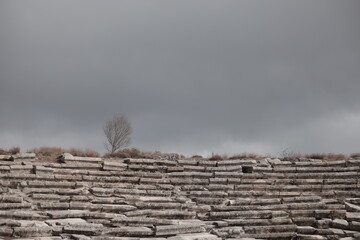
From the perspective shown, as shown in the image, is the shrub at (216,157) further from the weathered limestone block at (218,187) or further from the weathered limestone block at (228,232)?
the weathered limestone block at (228,232)

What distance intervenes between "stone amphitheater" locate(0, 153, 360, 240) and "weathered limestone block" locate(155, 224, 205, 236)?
0.03 meters

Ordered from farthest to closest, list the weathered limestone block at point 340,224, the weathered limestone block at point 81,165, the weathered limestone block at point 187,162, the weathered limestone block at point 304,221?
the weathered limestone block at point 187,162 → the weathered limestone block at point 81,165 → the weathered limestone block at point 304,221 → the weathered limestone block at point 340,224

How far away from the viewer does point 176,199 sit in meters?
17.0

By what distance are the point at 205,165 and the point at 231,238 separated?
20.3 feet

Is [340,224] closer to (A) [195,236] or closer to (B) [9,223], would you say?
(A) [195,236]

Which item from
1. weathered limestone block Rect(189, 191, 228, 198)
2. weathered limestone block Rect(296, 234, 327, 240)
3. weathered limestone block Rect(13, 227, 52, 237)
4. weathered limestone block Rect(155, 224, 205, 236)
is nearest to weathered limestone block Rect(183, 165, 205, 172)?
weathered limestone block Rect(189, 191, 228, 198)

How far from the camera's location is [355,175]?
20.4 metres

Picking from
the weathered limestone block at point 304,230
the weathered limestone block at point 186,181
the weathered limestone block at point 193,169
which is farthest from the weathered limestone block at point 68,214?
the weathered limestone block at point 304,230

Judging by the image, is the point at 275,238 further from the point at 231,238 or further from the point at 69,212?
the point at 69,212

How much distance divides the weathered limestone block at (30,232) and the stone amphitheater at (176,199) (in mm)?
24

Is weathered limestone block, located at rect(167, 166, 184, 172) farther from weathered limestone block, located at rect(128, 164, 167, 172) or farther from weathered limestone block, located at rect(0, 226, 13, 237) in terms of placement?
weathered limestone block, located at rect(0, 226, 13, 237)

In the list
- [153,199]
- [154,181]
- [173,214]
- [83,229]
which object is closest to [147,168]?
[154,181]

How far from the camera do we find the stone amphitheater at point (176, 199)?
13.9 meters

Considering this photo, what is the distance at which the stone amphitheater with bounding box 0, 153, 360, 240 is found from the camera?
1390cm
